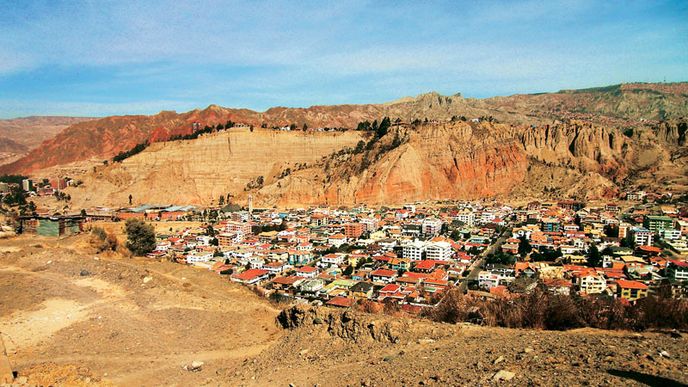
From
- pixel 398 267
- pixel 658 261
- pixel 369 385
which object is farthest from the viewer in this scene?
pixel 398 267

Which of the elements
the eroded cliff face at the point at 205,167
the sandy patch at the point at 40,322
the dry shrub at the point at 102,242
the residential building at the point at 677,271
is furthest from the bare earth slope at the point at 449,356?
the eroded cliff face at the point at 205,167

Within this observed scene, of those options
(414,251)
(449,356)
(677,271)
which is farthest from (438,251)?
(449,356)

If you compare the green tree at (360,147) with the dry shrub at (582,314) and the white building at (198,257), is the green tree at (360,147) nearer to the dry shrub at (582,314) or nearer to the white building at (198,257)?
the white building at (198,257)

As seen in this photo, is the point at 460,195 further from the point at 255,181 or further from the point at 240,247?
the point at 240,247

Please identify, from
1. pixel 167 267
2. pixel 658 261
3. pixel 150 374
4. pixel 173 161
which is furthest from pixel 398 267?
pixel 173 161

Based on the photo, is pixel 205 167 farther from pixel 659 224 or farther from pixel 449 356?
pixel 449 356

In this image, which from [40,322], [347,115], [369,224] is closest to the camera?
[40,322]
